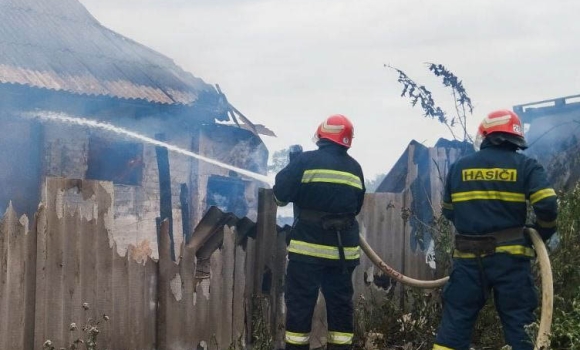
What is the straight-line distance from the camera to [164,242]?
15.3 ft

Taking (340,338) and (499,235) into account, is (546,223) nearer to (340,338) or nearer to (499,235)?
(499,235)

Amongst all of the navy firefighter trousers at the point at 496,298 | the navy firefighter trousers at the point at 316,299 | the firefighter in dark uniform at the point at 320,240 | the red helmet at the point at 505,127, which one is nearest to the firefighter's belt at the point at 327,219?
the firefighter in dark uniform at the point at 320,240

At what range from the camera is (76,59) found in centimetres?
1030

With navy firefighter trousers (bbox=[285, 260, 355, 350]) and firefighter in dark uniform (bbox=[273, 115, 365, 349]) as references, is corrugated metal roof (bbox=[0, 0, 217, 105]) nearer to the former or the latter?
firefighter in dark uniform (bbox=[273, 115, 365, 349])

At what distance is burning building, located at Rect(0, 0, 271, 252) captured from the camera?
9.52 m

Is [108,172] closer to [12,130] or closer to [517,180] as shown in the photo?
[12,130]

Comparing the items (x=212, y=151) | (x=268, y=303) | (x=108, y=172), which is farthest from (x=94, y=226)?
(x=212, y=151)

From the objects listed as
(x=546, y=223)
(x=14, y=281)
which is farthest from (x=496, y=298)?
(x=14, y=281)

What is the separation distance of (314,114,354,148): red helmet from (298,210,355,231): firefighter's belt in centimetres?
56

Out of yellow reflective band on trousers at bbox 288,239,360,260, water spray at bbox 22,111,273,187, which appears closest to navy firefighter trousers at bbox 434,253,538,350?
yellow reflective band on trousers at bbox 288,239,360,260

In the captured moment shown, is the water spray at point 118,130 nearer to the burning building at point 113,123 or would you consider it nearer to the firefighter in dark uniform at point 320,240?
the burning building at point 113,123

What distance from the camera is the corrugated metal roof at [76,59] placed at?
9.36 meters

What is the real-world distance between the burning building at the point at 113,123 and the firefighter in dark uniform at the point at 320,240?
13.1 ft

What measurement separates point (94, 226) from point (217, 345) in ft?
4.35
